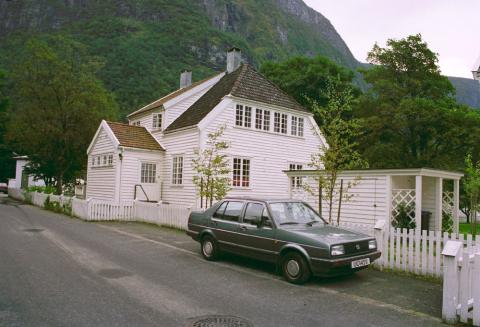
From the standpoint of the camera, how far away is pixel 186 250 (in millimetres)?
11234

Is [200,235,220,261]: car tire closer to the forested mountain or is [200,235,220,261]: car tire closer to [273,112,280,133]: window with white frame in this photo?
[273,112,280,133]: window with white frame

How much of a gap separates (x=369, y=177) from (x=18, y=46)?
88.9 m

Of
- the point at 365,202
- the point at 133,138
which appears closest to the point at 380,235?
the point at 365,202

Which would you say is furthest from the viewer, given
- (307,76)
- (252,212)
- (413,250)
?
(307,76)

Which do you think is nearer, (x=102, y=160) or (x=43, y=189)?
(x=102, y=160)

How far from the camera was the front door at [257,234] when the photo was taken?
8278 mm

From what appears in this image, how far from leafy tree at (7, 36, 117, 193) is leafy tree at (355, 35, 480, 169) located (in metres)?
22.0

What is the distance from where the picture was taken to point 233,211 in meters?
9.42

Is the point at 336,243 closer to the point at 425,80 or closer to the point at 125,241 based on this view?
the point at 125,241

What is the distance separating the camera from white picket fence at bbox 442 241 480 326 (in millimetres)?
5781

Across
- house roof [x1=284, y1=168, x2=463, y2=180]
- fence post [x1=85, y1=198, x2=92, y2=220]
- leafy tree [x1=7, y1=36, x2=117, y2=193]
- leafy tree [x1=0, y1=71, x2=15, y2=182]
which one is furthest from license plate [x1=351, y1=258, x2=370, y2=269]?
leafy tree [x1=0, y1=71, x2=15, y2=182]

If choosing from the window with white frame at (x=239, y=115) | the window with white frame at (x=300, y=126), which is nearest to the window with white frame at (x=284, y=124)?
the window with white frame at (x=300, y=126)

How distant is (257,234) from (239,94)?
14.4 metres

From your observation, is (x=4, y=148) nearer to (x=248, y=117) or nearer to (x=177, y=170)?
(x=177, y=170)
